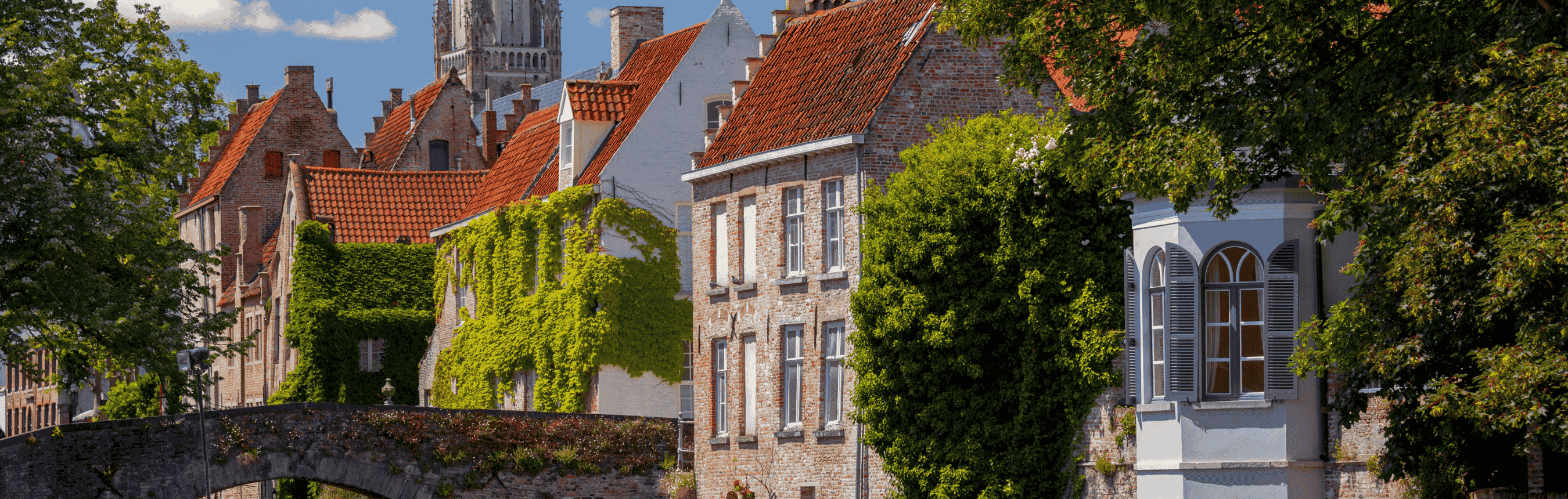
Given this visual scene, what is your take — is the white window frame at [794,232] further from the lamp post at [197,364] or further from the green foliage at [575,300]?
the lamp post at [197,364]

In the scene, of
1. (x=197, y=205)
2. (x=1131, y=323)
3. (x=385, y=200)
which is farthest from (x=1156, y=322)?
(x=197, y=205)

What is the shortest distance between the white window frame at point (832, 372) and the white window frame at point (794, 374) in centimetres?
54

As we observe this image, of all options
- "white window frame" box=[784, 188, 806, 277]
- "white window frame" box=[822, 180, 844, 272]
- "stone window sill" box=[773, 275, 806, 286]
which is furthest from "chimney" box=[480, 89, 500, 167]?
"white window frame" box=[822, 180, 844, 272]

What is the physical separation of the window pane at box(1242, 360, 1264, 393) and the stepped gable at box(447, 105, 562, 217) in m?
22.9

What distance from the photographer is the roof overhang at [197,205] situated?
63531 millimetres

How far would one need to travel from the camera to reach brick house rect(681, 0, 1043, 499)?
29.6 metres

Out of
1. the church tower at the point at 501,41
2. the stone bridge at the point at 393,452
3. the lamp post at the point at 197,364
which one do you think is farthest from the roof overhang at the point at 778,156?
the church tower at the point at 501,41

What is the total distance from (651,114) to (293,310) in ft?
47.9

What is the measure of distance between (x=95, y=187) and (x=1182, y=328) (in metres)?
16.8

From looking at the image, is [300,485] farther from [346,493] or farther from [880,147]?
[880,147]

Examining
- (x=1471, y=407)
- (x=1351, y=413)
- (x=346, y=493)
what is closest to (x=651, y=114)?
(x=346, y=493)

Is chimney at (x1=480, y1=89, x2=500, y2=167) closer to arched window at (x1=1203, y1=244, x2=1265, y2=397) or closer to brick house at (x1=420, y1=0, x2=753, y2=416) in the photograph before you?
brick house at (x1=420, y1=0, x2=753, y2=416)

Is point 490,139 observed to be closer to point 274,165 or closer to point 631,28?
point 274,165

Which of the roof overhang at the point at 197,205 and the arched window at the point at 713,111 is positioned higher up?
the roof overhang at the point at 197,205
